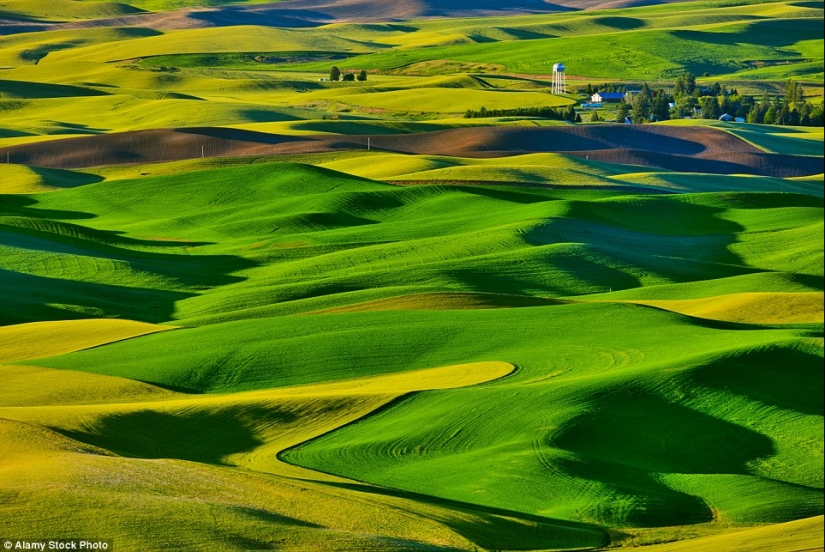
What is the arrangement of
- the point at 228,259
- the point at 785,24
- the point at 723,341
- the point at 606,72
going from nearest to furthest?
the point at 723,341, the point at 228,259, the point at 606,72, the point at 785,24

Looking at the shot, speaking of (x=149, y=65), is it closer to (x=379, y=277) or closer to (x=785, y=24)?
(x=785, y=24)

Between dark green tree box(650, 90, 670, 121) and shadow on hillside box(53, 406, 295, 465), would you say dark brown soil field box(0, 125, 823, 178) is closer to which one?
dark green tree box(650, 90, 670, 121)

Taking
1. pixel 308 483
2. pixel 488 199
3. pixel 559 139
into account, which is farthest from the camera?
pixel 559 139

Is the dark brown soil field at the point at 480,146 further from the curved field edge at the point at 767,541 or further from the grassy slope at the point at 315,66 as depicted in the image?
the curved field edge at the point at 767,541

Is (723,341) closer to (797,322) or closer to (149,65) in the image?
(797,322)

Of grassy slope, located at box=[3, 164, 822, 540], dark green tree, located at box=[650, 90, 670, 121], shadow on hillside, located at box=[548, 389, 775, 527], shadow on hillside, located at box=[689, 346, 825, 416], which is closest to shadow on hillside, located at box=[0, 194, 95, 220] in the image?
grassy slope, located at box=[3, 164, 822, 540]

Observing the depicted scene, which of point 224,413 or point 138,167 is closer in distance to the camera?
point 224,413

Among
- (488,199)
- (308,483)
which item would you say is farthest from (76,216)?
(308,483)
